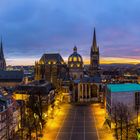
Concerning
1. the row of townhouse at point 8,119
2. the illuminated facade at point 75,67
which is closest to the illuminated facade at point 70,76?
the illuminated facade at point 75,67

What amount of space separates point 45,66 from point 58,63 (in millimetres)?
6159

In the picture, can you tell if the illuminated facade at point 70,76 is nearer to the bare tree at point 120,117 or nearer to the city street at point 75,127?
the city street at point 75,127

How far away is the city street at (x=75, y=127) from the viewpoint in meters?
68.4

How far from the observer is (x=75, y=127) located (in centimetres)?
7800

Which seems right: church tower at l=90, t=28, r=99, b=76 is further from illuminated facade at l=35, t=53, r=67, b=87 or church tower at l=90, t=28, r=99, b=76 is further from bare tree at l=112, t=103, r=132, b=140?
bare tree at l=112, t=103, r=132, b=140

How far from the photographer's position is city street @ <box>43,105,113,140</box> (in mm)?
68438

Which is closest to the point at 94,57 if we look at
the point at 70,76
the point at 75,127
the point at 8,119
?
the point at 70,76

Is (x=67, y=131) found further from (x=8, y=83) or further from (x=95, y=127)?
(x=8, y=83)

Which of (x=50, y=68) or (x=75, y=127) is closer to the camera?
(x=75, y=127)

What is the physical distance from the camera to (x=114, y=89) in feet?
271

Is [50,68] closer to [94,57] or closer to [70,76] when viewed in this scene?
[70,76]

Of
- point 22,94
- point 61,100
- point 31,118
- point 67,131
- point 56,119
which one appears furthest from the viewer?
A: point 61,100

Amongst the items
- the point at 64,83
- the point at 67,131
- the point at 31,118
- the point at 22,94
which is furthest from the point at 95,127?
the point at 64,83

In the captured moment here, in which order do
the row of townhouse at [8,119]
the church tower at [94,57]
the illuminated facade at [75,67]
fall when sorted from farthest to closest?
the church tower at [94,57] → the illuminated facade at [75,67] → the row of townhouse at [8,119]
